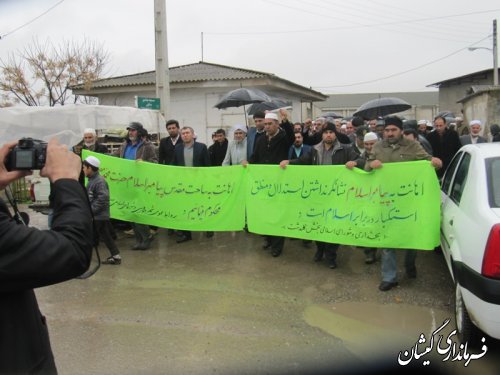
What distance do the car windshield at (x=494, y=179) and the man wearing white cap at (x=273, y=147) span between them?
10.6ft

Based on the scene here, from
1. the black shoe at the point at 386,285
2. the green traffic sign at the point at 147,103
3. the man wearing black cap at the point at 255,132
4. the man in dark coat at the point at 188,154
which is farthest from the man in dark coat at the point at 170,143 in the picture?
the black shoe at the point at 386,285

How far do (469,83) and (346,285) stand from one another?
3541 cm

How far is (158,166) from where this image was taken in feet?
23.8

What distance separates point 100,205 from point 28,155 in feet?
16.7

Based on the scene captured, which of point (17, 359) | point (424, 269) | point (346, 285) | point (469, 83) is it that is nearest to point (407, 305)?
point (346, 285)

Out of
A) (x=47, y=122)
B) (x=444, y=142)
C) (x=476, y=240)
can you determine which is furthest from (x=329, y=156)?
(x=47, y=122)

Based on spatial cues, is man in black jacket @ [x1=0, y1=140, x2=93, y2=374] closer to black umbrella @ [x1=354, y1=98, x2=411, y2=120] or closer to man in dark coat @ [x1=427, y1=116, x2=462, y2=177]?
man in dark coat @ [x1=427, y1=116, x2=462, y2=177]

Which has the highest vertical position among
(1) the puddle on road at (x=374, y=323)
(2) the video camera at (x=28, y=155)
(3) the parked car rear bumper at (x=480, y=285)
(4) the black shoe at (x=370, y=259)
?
(2) the video camera at (x=28, y=155)

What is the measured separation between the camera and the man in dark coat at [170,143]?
306 inches

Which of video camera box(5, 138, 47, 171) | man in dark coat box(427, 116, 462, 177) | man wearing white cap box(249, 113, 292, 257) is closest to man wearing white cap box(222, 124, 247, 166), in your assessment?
man wearing white cap box(249, 113, 292, 257)

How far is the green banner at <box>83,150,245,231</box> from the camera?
680 centimetres

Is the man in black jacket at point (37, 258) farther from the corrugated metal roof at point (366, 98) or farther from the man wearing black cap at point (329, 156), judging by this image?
the corrugated metal roof at point (366, 98)

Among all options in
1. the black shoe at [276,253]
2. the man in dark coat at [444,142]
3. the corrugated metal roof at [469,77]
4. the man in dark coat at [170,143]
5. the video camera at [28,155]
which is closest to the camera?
the video camera at [28,155]

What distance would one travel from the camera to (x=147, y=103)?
10984 millimetres
